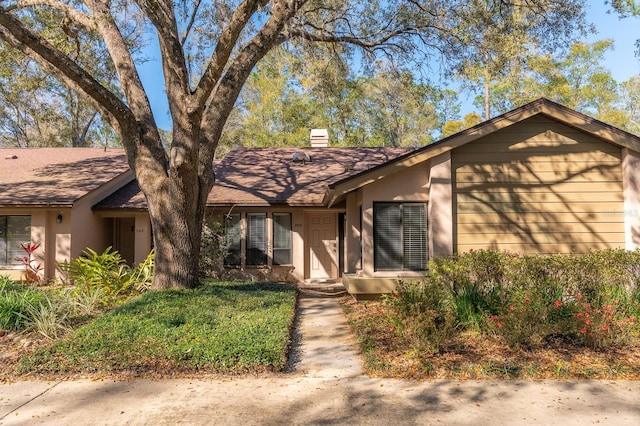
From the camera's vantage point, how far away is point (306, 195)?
12.9m

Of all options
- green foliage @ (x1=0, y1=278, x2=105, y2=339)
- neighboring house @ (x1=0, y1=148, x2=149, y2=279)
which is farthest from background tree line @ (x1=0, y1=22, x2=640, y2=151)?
green foliage @ (x1=0, y1=278, x2=105, y2=339)

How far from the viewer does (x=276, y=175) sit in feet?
48.3

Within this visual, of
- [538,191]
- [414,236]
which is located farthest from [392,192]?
[538,191]

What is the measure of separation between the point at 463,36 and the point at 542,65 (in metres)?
19.6

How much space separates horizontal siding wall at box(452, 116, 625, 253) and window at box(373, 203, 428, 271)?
2.59ft

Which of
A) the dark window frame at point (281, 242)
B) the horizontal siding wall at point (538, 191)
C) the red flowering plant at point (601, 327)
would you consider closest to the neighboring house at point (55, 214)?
the dark window frame at point (281, 242)

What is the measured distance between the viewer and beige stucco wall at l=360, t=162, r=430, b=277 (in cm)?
923

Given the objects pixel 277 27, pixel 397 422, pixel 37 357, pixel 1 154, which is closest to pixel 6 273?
pixel 1 154

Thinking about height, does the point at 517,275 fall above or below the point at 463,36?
below

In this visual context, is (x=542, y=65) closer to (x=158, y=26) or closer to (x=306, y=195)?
(x=306, y=195)

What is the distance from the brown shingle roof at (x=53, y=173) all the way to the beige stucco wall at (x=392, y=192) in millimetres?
8526

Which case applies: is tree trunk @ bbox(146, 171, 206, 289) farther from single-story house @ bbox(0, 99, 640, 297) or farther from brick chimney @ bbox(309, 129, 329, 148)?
brick chimney @ bbox(309, 129, 329, 148)

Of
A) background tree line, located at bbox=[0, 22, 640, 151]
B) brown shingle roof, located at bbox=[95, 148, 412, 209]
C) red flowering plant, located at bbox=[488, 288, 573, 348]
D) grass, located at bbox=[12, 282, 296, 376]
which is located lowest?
grass, located at bbox=[12, 282, 296, 376]

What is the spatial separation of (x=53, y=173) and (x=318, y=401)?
1393 centimetres
